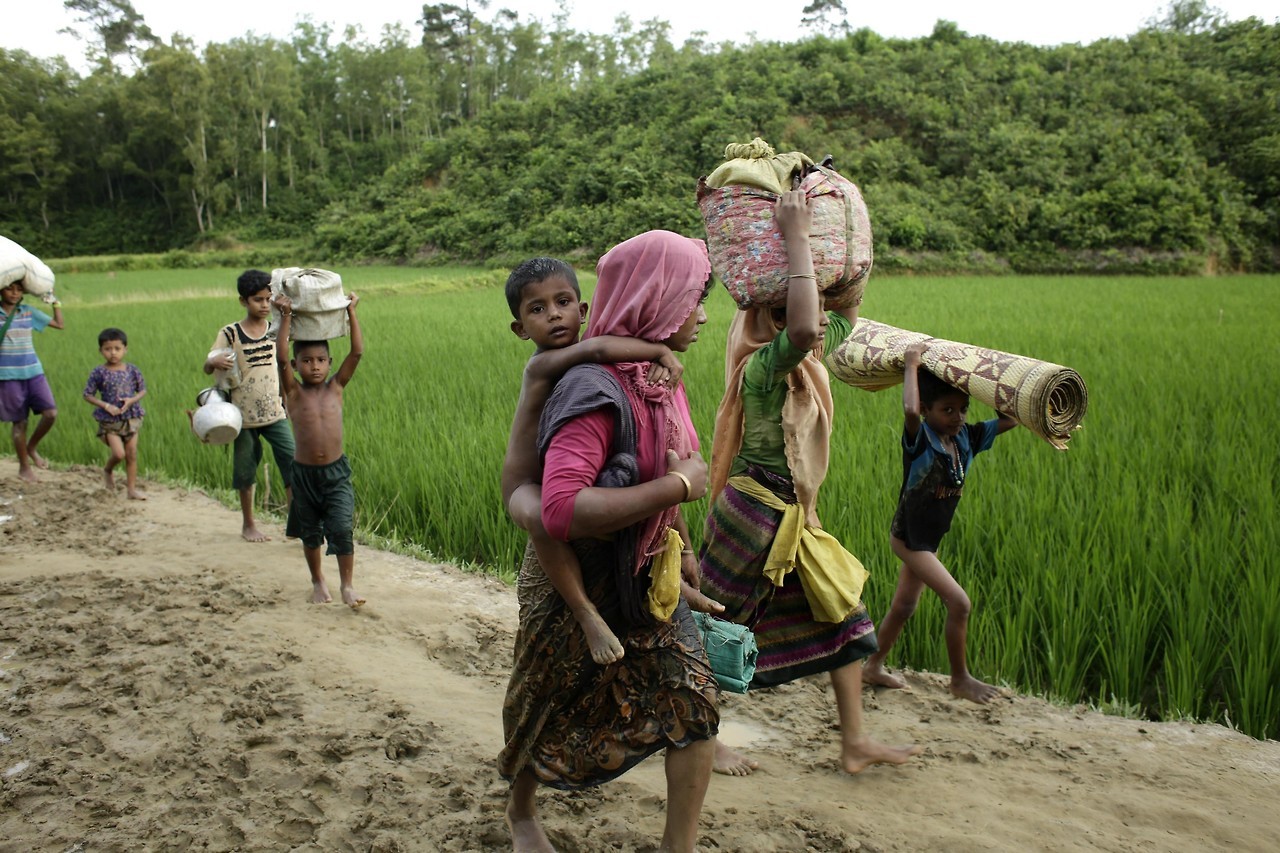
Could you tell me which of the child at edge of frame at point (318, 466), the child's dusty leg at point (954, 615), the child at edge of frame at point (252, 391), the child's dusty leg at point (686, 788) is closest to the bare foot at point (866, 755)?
the child's dusty leg at point (954, 615)

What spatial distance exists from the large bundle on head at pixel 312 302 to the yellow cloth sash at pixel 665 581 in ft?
6.56

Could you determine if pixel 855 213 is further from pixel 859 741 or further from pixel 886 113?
pixel 886 113

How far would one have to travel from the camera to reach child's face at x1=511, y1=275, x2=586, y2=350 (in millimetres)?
1662

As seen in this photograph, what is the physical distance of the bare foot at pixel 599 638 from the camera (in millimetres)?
1594

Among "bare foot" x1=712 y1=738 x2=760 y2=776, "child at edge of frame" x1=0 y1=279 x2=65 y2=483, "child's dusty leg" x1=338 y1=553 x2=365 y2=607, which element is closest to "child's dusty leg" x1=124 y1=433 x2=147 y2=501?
"child at edge of frame" x1=0 y1=279 x2=65 y2=483

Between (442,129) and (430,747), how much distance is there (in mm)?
51934

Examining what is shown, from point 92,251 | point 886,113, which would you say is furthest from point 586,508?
point 92,251

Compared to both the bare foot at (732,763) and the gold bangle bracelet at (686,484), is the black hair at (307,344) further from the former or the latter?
the gold bangle bracelet at (686,484)

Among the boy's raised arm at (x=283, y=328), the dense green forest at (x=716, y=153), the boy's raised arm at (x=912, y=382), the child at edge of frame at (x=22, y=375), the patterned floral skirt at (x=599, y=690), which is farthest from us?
the dense green forest at (x=716, y=153)

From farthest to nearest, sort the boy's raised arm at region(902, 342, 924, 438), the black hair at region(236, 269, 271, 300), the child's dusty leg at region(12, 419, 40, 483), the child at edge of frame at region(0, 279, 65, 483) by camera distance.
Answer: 1. the child's dusty leg at region(12, 419, 40, 483)
2. the child at edge of frame at region(0, 279, 65, 483)
3. the black hair at region(236, 269, 271, 300)
4. the boy's raised arm at region(902, 342, 924, 438)

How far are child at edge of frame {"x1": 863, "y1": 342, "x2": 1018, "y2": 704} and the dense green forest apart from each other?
19.3 metres

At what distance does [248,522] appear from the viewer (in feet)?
14.5

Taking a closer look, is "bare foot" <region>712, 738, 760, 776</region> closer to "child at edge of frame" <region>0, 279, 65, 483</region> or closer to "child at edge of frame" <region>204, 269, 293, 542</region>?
"child at edge of frame" <region>204, 269, 293, 542</region>

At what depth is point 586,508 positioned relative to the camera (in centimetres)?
150
